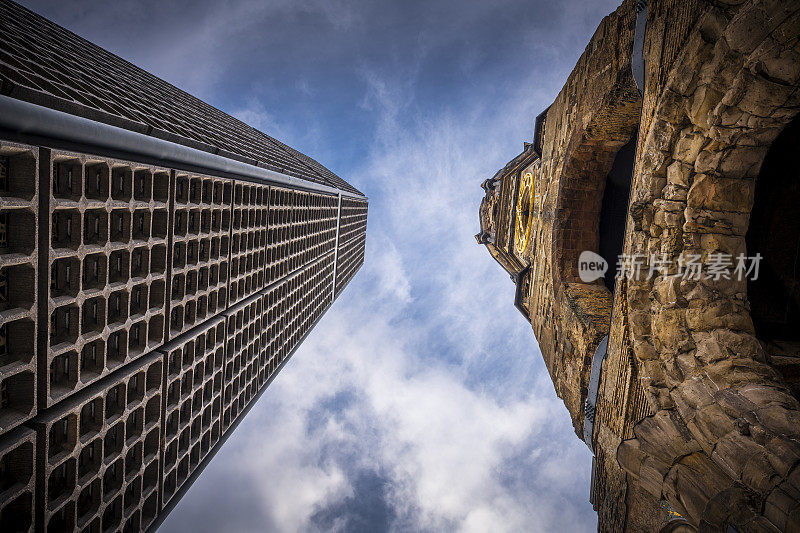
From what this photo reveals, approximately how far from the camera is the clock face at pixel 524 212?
15.2m

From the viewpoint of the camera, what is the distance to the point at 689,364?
580cm

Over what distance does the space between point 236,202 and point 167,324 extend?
6.79m

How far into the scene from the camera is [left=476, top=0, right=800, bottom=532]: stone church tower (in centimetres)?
479

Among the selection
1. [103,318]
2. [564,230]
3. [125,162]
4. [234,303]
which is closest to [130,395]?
[103,318]

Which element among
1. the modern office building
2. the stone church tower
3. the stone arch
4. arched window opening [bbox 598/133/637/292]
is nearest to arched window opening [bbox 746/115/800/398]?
the stone church tower

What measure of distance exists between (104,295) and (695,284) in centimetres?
1222

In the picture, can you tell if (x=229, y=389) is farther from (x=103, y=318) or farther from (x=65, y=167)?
(x=65, y=167)

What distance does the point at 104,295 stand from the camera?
9.67 meters

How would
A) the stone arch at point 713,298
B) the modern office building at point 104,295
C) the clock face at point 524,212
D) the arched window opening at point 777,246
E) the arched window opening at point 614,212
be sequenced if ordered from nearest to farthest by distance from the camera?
the stone arch at point 713,298 < the modern office building at point 104,295 < the arched window opening at point 777,246 < the arched window opening at point 614,212 < the clock face at point 524,212

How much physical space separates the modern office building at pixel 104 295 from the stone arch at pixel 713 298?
35.6ft

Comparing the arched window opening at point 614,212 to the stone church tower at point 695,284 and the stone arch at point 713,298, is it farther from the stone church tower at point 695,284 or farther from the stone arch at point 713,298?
the stone arch at point 713,298

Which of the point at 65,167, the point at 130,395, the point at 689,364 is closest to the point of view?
the point at 689,364

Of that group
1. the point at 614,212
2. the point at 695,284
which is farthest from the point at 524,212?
the point at 695,284

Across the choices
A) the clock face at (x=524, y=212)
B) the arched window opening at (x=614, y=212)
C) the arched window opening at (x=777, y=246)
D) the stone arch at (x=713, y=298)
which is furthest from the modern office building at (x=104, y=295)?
the arched window opening at (x=777, y=246)
